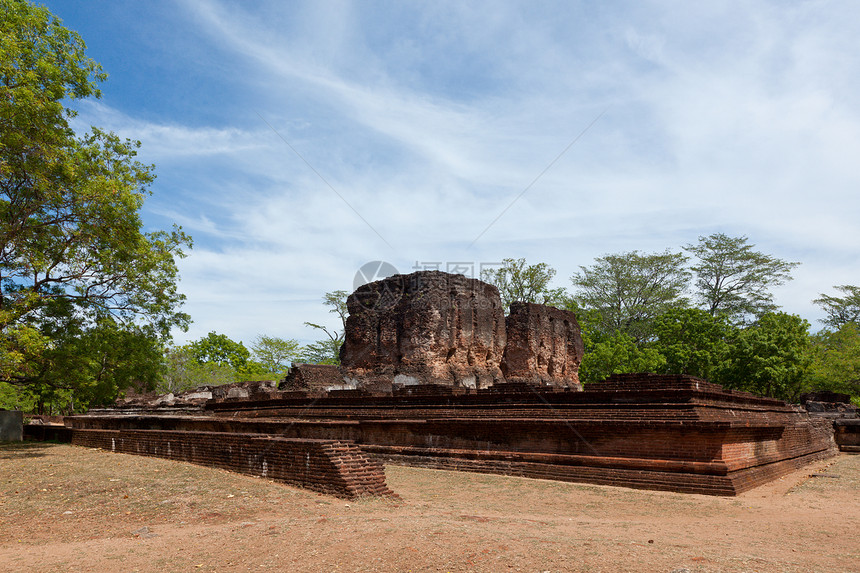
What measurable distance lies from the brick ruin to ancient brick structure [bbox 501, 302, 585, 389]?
30.7 inches

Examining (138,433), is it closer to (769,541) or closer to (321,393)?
(321,393)

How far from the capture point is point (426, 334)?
18.5 meters

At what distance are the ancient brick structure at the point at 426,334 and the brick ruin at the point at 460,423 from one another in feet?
0.16

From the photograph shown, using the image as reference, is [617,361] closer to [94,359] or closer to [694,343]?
[694,343]

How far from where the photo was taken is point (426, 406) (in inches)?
496

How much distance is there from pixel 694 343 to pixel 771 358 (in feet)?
11.7

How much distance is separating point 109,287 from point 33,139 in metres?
3.79

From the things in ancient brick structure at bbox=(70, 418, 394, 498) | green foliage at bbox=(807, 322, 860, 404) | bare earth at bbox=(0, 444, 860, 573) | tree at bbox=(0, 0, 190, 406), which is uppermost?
tree at bbox=(0, 0, 190, 406)

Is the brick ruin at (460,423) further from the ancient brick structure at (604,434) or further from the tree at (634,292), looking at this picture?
the tree at (634,292)

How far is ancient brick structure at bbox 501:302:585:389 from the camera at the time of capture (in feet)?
69.5

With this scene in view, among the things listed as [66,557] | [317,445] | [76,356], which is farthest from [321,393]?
[66,557]

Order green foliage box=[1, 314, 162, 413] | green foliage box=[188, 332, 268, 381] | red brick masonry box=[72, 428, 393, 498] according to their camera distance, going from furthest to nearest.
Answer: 1. green foliage box=[188, 332, 268, 381]
2. green foliage box=[1, 314, 162, 413]
3. red brick masonry box=[72, 428, 393, 498]

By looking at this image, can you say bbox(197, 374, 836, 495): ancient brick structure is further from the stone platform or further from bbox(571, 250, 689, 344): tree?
bbox(571, 250, 689, 344): tree

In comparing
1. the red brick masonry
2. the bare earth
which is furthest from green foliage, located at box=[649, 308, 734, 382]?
the red brick masonry
